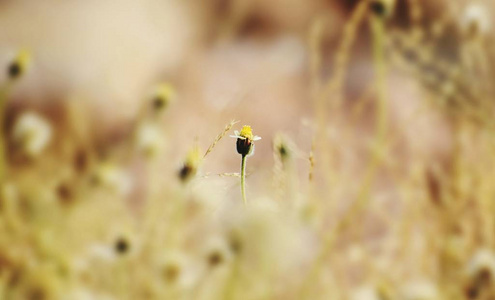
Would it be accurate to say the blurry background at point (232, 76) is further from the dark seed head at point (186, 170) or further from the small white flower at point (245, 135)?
the small white flower at point (245, 135)

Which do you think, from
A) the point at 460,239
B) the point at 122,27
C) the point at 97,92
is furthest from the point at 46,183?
the point at 460,239

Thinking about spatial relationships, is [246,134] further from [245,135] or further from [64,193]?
[64,193]

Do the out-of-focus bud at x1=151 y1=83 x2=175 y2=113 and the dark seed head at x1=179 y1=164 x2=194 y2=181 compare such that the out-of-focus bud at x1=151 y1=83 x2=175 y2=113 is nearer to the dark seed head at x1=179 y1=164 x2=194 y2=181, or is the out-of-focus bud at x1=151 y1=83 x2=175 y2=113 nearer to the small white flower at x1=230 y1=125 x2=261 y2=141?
the dark seed head at x1=179 y1=164 x2=194 y2=181

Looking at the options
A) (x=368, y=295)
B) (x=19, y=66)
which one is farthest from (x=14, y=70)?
(x=368, y=295)

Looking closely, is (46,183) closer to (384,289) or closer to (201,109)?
(201,109)

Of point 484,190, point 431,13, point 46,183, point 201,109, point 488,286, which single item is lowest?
point 488,286

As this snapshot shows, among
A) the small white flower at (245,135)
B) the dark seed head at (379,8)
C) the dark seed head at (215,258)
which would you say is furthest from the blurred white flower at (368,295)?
the small white flower at (245,135)
